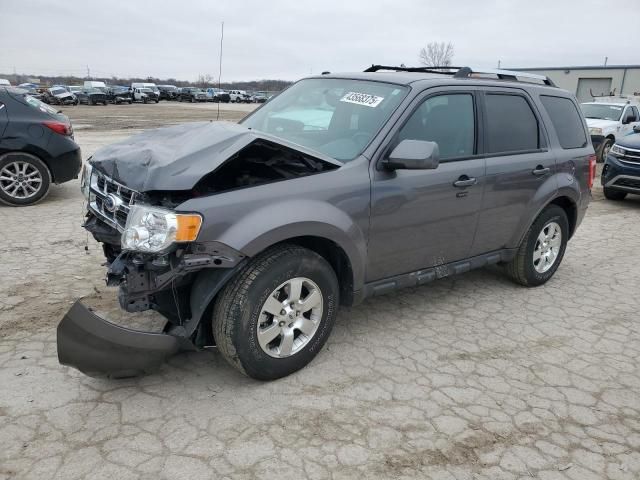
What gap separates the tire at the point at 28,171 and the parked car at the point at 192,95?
161ft

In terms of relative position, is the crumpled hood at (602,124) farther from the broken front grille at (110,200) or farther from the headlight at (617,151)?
the broken front grille at (110,200)

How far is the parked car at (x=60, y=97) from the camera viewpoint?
3916cm

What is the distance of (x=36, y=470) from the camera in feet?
8.04

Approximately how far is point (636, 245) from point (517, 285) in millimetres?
2891

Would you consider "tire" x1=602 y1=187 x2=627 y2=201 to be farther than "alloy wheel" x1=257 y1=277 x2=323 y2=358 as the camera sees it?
Yes

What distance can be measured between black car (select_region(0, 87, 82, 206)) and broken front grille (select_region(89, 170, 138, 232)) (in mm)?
4525

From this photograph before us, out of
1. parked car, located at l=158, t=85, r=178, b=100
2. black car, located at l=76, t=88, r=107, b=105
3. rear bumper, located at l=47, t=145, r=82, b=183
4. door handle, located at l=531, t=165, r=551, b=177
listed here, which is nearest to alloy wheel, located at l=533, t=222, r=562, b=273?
door handle, located at l=531, t=165, r=551, b=177

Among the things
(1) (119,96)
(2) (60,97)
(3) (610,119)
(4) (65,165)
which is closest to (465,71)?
(4) (65,165)

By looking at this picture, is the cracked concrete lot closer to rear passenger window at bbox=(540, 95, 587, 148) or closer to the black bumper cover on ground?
the black bumper cover on ground

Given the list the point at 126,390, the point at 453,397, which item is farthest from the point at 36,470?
the point at 453,397

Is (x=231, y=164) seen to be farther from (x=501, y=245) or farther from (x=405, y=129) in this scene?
(x=501, y=245)

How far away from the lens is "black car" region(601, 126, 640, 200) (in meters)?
9.21

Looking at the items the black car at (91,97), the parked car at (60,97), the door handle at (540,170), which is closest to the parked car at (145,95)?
the black car at (91,97)

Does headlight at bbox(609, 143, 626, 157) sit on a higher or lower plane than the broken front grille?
higher
